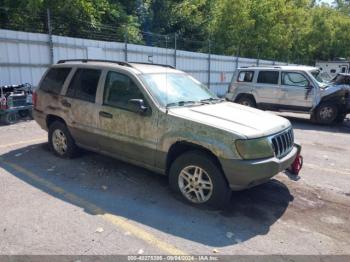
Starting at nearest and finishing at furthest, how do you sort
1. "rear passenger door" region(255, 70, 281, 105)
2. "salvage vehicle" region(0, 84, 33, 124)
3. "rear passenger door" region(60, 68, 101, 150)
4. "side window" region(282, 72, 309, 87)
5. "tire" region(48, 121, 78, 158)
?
1. "rear passenger door" region(60, 68, 101, 150)
2. "tire" region(48, 121, 78, 158)
3. "salvage vehicle" region(0, 84, 33, 124)
4. "side window" region(282, 72, 309, 87)
5. "rear passenger door" region(255, 70, 281, 105)

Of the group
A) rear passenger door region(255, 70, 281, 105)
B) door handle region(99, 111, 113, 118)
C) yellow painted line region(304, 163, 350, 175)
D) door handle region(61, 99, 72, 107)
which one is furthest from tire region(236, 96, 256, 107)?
door handle region(99, 111, 113, 118)

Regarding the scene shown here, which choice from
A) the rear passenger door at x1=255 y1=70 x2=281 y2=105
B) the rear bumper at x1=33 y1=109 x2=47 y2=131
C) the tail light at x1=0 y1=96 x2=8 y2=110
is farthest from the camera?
the rear passenger door at x1=255 y1=70 x2=281 y2=105

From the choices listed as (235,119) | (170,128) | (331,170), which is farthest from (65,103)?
(331,170)

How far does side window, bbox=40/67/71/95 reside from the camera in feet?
19.3

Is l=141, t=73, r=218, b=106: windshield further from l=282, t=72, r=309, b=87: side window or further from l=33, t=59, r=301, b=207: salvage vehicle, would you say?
l=282, t=72, r=309, b=87: side window

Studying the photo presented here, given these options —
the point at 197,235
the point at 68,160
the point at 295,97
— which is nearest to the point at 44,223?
the point at 197,235

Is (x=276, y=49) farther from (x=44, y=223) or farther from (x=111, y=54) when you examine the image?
(x=44, y=223)

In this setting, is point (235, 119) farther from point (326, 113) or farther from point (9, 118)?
point (326, 113)

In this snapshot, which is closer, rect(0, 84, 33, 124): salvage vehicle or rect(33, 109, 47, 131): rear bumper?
rect(33, 109, 47, 131): rear bumper

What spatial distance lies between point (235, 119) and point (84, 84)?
8.86 ft

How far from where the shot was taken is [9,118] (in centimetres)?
931

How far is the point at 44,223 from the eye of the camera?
3.76 meters

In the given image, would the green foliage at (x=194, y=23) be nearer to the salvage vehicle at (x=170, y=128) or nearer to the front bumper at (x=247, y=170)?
the salvage vehicle at (x=170, y=128)

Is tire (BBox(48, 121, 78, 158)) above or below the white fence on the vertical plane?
below
